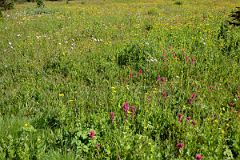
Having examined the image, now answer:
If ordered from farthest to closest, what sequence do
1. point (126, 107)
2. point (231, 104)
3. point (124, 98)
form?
point (124, 98), point (231, 104), point (126, 107)

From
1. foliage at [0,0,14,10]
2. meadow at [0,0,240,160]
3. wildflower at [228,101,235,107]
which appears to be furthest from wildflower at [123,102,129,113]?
foliage at [0,0,14,10]

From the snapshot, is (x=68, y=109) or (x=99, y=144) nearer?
(x=99, y=144)

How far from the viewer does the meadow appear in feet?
13.1

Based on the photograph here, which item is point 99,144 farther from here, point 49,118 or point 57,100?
point 57,100

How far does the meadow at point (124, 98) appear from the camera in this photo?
3980mm

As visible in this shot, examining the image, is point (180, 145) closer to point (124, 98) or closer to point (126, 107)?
point (126, 107)

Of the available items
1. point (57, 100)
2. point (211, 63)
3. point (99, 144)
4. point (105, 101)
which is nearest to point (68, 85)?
point (57, 100)

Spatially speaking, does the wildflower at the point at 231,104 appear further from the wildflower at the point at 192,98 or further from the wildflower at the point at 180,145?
the wildflower at the point at 180,145

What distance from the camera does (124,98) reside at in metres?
5.07

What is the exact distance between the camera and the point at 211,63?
22.5 feet

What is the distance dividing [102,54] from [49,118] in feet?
11.6

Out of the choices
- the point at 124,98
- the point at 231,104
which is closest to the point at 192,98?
the point at 231,104

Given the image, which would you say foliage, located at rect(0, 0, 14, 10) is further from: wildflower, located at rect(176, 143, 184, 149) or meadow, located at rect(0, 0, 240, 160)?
wildflower, located at rect(176, 143, 184, 149)

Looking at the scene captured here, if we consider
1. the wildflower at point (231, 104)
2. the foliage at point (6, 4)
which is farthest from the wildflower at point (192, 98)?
the foliage at point (6, 4)
